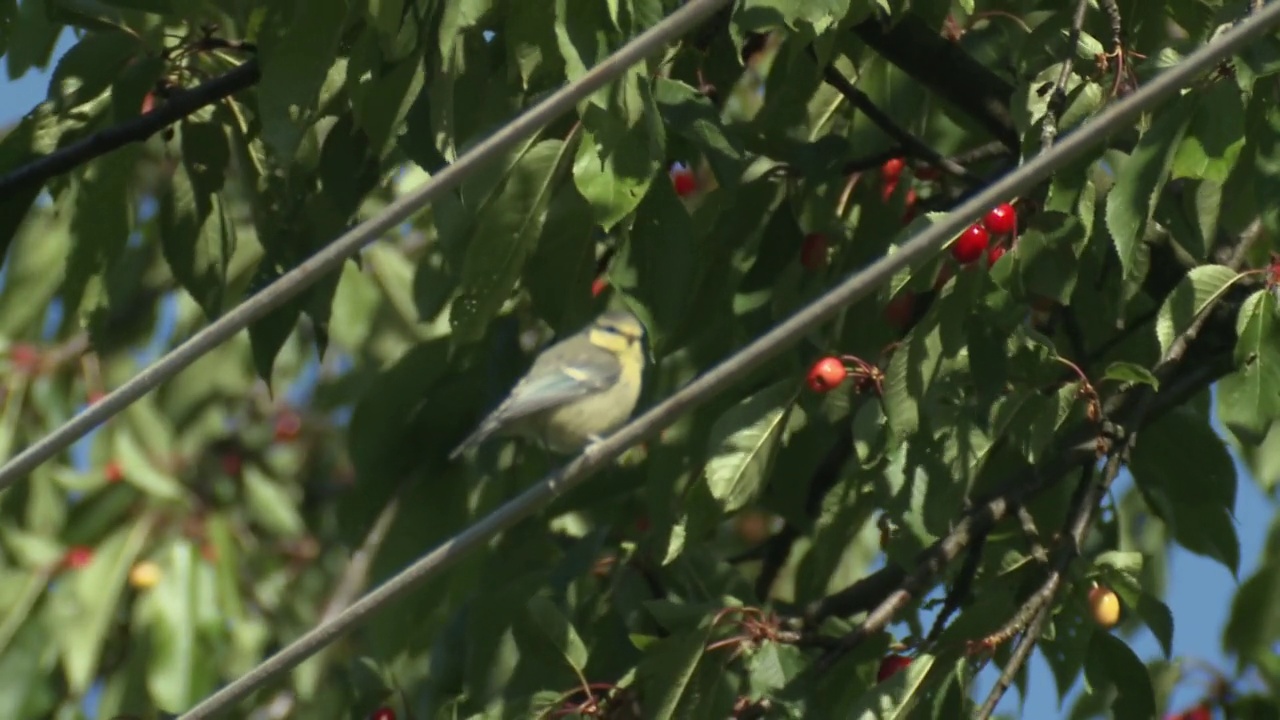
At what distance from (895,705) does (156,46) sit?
5.70 feet

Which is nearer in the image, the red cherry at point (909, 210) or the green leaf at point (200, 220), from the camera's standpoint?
the green leaf at point (200, 220)

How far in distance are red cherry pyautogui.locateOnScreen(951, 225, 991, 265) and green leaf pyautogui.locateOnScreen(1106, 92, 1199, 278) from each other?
0.30 meters

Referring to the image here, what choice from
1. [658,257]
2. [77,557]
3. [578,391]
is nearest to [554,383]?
[578,391]

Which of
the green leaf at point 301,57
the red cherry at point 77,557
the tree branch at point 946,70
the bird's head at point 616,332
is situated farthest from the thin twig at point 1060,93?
the red cherry at point 77,557

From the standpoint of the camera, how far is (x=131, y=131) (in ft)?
11.4

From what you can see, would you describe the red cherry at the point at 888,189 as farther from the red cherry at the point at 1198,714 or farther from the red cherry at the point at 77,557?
the red cherry at the point at 77,557

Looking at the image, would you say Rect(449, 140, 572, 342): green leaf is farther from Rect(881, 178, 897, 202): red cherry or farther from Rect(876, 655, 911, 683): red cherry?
Rect(881, 178, 897, 202): red cherry

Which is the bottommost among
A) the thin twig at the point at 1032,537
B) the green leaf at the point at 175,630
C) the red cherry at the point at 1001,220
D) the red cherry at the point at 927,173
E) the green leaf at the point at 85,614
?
the green leaf at the point at 175,630

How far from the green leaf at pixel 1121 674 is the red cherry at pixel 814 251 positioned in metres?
0.89

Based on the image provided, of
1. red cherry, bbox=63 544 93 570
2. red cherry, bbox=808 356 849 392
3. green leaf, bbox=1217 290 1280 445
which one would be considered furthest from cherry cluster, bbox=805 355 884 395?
red cherry, bbox=63 544 93 570

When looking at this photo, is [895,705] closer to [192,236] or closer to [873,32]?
[873,32]

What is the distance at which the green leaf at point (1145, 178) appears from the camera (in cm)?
281

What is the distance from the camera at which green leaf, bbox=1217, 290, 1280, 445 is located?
2.95 m

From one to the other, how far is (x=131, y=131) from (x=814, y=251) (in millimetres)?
1276
